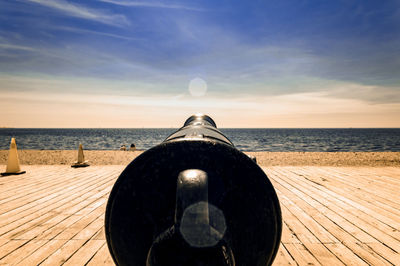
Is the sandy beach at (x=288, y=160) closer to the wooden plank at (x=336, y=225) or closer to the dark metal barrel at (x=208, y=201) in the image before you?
the wooden plank at (x=336, y=225)

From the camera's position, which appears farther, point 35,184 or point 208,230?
point 35,184

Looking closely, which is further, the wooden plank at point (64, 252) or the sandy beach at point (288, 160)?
the sandy beach at point (288, 160)

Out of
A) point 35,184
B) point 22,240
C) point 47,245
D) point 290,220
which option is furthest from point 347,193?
point 35,184

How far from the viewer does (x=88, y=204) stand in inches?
195

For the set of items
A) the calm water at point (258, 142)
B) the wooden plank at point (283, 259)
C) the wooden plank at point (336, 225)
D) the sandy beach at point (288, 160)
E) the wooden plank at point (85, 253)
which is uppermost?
A: the wooden plank at point (283, 259)

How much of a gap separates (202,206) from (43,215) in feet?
14.5

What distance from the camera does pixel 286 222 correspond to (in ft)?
13.2

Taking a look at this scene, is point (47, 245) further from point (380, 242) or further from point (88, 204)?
point (380, 242)

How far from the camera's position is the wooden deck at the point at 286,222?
297 cm

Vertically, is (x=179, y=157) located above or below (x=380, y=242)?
above

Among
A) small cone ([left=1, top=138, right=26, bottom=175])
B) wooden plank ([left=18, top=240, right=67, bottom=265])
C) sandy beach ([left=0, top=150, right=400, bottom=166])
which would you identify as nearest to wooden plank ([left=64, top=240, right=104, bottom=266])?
wooden plank ([left=18, top=240, right=67, bottom=265])

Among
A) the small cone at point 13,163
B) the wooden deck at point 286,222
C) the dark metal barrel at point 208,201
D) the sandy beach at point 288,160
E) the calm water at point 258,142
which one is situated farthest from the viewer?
the calm water at point 258,142

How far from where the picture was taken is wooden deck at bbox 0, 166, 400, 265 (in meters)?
2.97

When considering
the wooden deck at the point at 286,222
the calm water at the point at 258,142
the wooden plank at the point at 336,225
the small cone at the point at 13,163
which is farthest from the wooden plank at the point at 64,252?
the calm water at the point at 258,142
